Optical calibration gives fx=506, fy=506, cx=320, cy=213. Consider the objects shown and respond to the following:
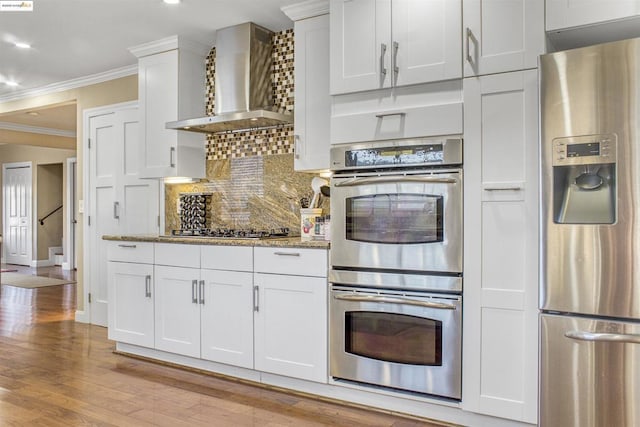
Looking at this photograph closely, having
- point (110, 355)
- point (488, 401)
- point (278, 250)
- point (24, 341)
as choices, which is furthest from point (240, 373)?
point (24, 341)

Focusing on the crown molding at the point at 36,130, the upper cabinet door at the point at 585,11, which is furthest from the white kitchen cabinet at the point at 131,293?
the crown molding at the point at 36,130

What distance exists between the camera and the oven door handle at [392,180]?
2596mm

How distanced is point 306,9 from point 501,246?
77.8 inches

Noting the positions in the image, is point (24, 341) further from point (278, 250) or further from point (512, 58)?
point (512, 58)

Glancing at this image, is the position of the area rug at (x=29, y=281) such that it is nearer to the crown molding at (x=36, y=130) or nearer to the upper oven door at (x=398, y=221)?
the crown molding at (x=36, y=130)

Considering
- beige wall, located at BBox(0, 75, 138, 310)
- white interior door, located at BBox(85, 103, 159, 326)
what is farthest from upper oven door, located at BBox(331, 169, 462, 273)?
beige wall, located at BBox(0, 75, 138, 310)

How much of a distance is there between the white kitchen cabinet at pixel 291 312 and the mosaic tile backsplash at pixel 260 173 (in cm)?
64

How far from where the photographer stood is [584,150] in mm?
2133

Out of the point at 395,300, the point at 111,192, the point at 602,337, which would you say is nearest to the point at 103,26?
the point at 111,192

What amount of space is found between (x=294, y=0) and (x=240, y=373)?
247cm

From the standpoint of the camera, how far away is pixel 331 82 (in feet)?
9.66

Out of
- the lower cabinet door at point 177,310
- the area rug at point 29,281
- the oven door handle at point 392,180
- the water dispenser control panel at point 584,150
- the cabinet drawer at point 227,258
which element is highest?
the water dispenser control panel at point 584,150

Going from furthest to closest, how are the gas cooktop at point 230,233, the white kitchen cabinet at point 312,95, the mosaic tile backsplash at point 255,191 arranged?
the mosaic tile backsplash at point 255,191 → the gas cooktop at point 230,233 → the white kitchen cabinet at point 312,95

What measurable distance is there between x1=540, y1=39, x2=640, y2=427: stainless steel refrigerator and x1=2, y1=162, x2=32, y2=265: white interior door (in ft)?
35.3
